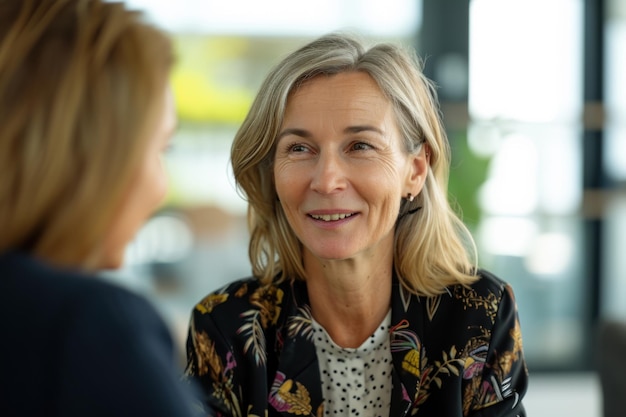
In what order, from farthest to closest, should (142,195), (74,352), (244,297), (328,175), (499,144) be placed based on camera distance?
(499,144)
(244,297)
(328,175)
(142,195)
(74,352)

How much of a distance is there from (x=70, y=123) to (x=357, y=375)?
1094 mm

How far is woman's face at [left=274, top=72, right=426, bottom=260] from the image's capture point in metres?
1.80

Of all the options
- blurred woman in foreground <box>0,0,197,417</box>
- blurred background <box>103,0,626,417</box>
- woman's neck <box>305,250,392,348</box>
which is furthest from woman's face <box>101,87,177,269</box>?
blurred background <box>103,0,626,417</box>

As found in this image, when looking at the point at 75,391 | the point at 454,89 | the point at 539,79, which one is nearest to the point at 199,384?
the point at 75,391

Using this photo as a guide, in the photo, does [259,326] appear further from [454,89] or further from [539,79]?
[539,79]

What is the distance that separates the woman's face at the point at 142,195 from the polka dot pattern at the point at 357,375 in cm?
88

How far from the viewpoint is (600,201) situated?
16.3 feet

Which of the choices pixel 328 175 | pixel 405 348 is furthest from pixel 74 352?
pixel 405 348

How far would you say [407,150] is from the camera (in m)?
1.91

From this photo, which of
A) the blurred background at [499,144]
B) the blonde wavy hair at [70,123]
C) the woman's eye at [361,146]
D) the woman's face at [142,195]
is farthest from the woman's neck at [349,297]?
the blurred background at [499,144]

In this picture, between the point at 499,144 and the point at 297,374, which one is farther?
the point at 499,144

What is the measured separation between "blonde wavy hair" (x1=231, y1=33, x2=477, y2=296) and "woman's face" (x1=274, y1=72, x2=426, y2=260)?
0.04 m

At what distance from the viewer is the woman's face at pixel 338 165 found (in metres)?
1.80

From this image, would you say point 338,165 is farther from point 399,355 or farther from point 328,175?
point 399,355
